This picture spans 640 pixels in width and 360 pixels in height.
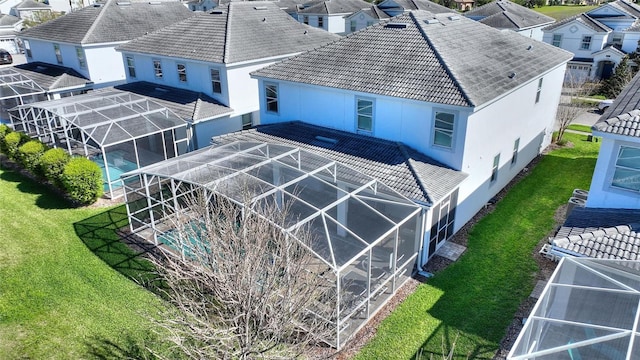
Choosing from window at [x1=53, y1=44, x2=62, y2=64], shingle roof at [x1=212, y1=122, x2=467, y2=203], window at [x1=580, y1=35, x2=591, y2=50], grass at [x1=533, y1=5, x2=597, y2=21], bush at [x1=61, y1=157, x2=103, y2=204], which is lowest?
bush at [x1=61, y1=157, x2=103, y2=204]

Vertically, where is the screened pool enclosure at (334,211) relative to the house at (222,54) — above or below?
below

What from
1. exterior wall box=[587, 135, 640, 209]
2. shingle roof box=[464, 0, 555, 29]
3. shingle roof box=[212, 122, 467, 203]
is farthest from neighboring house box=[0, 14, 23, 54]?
exterior wall box=[587, 135, 640, 209]

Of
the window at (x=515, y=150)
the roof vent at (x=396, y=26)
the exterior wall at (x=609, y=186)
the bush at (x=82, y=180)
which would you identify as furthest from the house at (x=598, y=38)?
the bush at (x=82, y=180)

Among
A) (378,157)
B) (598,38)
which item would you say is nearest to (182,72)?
(378,157)

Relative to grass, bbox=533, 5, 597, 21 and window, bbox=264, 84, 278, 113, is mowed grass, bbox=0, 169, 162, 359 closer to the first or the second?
window, bbox=264, 84, 278, 113

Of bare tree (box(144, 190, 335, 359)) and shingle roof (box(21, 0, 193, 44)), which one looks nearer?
bare tree (box(144, 190, 335, 359))

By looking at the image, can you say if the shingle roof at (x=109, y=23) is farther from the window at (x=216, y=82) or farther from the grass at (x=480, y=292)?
the grass at (x=480, y=292)

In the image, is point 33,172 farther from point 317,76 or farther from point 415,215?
point 415,215
